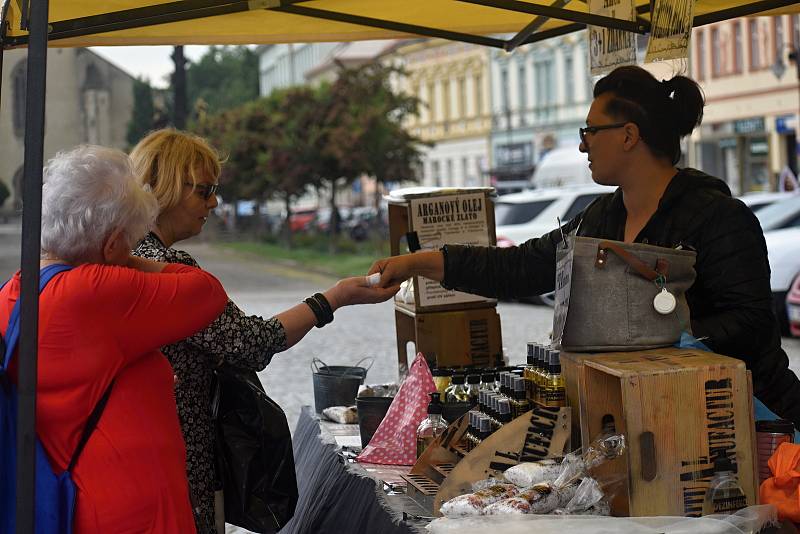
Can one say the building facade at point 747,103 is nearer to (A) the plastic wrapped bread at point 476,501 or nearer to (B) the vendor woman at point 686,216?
(B) the vendor woman at point 686,216

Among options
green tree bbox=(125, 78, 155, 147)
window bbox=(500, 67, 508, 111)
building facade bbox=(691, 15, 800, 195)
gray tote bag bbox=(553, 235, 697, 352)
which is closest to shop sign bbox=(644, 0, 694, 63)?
gray tote bag bbox=(553, 235, 697, 352)

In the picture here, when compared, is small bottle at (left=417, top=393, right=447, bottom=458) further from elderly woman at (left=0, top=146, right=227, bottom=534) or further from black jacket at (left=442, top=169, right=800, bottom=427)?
elderly woman at (left=0, top=146, right=227, bottom=534)

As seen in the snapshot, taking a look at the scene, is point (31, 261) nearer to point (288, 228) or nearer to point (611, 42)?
point (611, 42)

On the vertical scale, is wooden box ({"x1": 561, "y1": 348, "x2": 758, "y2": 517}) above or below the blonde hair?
below

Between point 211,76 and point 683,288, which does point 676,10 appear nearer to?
point 683,288

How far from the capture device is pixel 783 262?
11.9 m

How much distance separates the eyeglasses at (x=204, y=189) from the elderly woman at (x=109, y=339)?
0.66 metres

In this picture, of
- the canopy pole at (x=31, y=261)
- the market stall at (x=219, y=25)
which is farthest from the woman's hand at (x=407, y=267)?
the canopy pole at (x=31, y=261)

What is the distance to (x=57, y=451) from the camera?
8.39 feet

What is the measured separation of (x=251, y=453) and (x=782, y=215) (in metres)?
10.4

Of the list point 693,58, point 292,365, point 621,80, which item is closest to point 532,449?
point 621,80

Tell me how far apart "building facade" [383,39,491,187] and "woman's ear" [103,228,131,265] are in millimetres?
54676

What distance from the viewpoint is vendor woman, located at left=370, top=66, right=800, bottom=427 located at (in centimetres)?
319

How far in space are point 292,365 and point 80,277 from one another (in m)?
9.80
